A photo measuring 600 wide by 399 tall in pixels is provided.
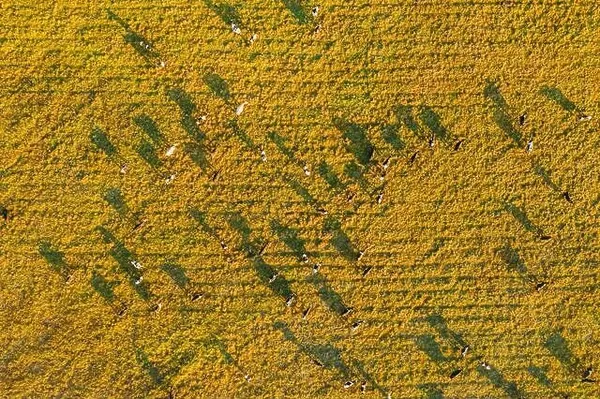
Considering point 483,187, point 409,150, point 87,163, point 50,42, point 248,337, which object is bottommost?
point 483,187

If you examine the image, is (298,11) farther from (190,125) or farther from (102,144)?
(102,144)

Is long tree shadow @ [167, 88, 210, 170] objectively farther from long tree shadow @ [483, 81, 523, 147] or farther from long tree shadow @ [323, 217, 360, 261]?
long tree shadow @ [483, 81, 523, 147]

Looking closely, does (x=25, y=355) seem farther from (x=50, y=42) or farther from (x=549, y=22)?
(x=549, y=22)

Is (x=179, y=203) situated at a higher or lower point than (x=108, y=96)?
lower

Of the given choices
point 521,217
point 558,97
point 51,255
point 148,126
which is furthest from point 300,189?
point 558,97

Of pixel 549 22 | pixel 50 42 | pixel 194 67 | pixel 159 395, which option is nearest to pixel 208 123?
pixel 194 67

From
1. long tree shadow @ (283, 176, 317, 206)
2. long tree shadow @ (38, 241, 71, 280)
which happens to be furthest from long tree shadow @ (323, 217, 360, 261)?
long tree shadow @ (38, 241, 71, 280)
